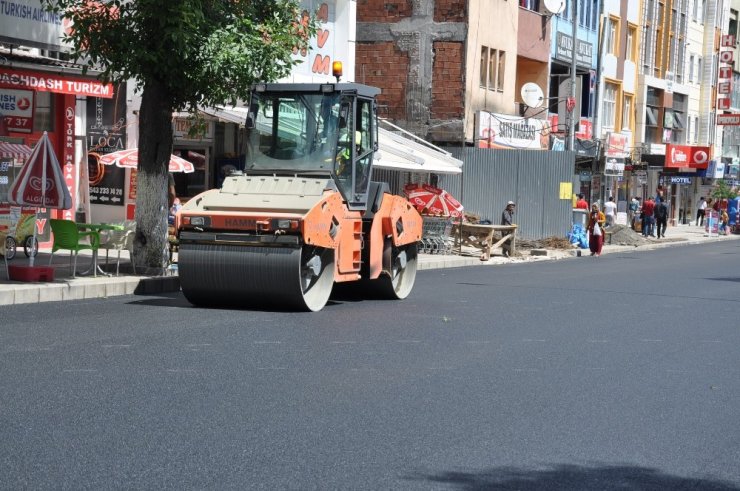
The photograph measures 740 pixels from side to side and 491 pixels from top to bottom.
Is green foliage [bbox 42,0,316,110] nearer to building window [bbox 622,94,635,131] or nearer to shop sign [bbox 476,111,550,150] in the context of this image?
shop sign [bbox 476,111,550,150]

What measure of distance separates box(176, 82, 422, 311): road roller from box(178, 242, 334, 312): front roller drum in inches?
0.5

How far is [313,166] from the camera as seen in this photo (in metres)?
16.7

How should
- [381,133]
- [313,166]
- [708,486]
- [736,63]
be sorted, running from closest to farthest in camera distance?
1. [708,486]
2. [313,166]
3. [381,133]
4. [736,63]

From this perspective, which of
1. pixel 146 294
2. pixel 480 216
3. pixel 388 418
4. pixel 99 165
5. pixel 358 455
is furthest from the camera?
pixel 480 216

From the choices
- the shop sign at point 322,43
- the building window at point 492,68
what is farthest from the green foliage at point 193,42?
the building window at point 492,68

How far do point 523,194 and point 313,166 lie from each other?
21.7 meters

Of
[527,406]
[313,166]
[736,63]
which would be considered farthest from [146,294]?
[736,63]

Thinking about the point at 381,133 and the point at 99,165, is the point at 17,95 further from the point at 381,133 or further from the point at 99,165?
the point at 381,133

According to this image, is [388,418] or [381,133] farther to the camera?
[381,133]

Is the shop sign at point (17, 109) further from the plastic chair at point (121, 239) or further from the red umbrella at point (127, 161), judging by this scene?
the plastic chair at point (121, 239)

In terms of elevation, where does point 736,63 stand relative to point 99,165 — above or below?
above

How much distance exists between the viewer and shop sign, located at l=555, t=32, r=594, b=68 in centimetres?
4794

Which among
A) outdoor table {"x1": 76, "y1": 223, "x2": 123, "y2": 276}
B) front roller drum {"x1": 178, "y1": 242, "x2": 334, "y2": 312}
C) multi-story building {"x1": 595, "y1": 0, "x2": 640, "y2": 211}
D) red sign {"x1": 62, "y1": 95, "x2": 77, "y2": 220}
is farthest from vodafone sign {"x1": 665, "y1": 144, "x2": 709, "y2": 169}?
front roller drum {"x1": 178, "y1": 242, "x2": 334, "y2": 312}

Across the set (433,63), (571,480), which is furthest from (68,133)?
(571,480)
